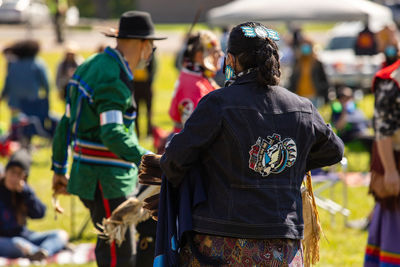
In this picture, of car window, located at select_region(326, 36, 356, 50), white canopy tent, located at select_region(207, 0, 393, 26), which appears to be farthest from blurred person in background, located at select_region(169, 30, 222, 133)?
car window, located at select_region(326, 36, 356, 50)

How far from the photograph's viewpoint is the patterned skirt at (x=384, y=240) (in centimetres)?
502

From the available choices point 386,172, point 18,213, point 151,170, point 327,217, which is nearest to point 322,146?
point 151,170

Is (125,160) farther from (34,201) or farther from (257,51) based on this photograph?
(34,201)

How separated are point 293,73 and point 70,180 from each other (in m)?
8.47

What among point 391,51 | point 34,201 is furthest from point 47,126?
point 391,51

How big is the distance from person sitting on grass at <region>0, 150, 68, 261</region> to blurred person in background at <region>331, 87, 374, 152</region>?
444 centimetres

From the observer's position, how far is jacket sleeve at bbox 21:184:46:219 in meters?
6.78

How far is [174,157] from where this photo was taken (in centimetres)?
320

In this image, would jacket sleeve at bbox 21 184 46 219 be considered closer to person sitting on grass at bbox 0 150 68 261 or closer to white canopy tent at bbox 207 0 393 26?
person sitting on grass at bbox 0 150 68 261

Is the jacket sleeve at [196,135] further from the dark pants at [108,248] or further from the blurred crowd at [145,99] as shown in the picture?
the dark pants at [108,248]

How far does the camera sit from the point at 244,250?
3.26 m

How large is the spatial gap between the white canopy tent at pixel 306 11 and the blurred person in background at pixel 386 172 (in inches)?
277

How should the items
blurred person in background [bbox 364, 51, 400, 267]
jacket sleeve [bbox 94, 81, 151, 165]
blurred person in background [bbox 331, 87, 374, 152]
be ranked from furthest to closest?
blurred person in background [bbox 331, 87, 374, 152] < blurred person in background [bbox 364, 51, 400, 267] < jacket sleeve [bbox 94, 81, 151, 165]

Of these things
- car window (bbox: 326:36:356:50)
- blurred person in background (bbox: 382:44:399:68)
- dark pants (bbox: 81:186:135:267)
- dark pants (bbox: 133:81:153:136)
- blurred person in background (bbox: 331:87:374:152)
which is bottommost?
car window (bbox: 326:36:356:50)
